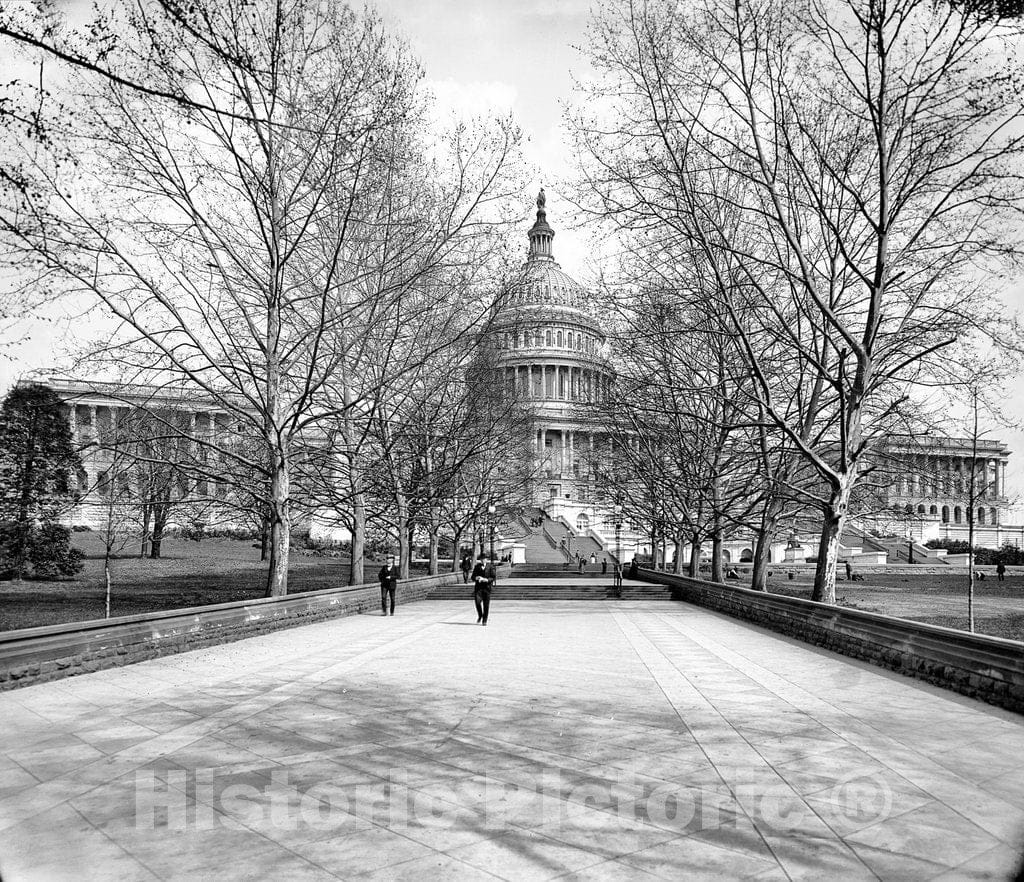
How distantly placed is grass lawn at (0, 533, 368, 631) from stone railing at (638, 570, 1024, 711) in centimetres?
1620

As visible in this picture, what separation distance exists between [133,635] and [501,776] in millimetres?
7965

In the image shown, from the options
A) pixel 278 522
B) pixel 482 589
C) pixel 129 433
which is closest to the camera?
pixel 278 522

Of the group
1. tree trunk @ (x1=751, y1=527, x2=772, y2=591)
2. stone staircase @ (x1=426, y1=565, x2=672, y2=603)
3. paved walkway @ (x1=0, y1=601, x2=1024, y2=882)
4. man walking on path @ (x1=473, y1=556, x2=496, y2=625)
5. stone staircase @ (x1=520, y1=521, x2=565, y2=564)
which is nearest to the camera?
paved walkway @ (x1=0, y1=601, x2=1024, y2=882)

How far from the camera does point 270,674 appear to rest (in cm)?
1120

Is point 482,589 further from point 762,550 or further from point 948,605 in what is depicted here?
point 948,605

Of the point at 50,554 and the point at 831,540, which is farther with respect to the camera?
the point at 50,554

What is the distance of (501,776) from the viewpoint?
621cm

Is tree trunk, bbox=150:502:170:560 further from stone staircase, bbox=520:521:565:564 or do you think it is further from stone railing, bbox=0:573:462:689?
stone railing, bbox=0:573:462:689

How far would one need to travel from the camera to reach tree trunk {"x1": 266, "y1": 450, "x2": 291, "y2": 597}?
1808 centimetres

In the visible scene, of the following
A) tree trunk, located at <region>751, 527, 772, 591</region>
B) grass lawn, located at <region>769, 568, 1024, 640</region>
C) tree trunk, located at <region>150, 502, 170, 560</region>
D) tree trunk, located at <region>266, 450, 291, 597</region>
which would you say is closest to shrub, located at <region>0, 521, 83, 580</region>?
tree trunk, located at <region>150, 502, 170, 560</region>

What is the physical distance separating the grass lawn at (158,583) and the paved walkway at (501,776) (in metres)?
14.7

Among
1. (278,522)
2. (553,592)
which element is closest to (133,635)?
(278,522)

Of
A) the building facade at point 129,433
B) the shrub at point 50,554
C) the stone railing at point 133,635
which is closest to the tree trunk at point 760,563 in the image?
the stone railing at point 133,635

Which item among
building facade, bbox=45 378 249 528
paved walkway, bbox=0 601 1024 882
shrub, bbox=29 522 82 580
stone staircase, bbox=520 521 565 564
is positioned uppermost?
building facade, bbox=45 378 249 528
